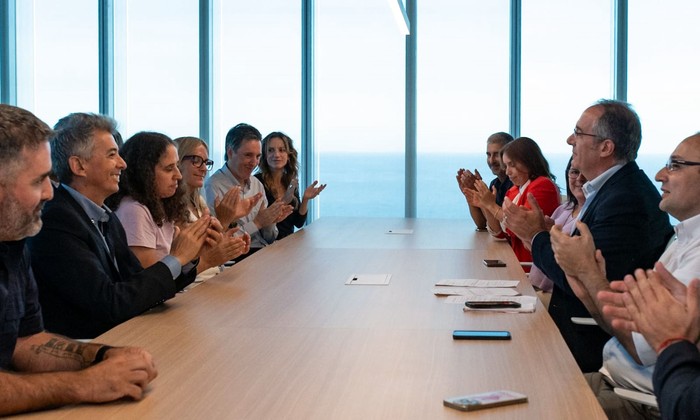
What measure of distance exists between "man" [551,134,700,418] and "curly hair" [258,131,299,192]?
150 inches

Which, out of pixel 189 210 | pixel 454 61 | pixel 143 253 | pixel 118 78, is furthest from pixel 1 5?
pixel 454 61

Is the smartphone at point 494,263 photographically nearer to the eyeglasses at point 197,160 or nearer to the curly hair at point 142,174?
the curly hair at point 142,174

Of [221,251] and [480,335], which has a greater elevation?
[221,251]

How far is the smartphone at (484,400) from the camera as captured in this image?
189 centimetres

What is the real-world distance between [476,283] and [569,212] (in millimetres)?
1381

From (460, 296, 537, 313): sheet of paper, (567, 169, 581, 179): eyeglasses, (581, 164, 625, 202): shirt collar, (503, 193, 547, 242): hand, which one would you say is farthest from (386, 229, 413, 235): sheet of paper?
(460, 296, 537, 313): sheet of paper

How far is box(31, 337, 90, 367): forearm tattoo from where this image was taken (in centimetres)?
235

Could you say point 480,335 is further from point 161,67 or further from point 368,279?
point 161,67

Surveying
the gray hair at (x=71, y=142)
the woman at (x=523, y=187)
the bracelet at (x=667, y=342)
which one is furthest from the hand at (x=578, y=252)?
the woman at (x=523, y=187)

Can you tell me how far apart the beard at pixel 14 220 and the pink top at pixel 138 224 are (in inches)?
73.5

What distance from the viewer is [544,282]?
4.64 metres

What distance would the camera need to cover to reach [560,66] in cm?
862

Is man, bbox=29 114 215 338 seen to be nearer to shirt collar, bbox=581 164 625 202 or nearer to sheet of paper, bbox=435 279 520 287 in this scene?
sheet of paper, bbox=435 279 520 287

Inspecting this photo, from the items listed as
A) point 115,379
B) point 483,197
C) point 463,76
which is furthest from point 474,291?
point 463,76
